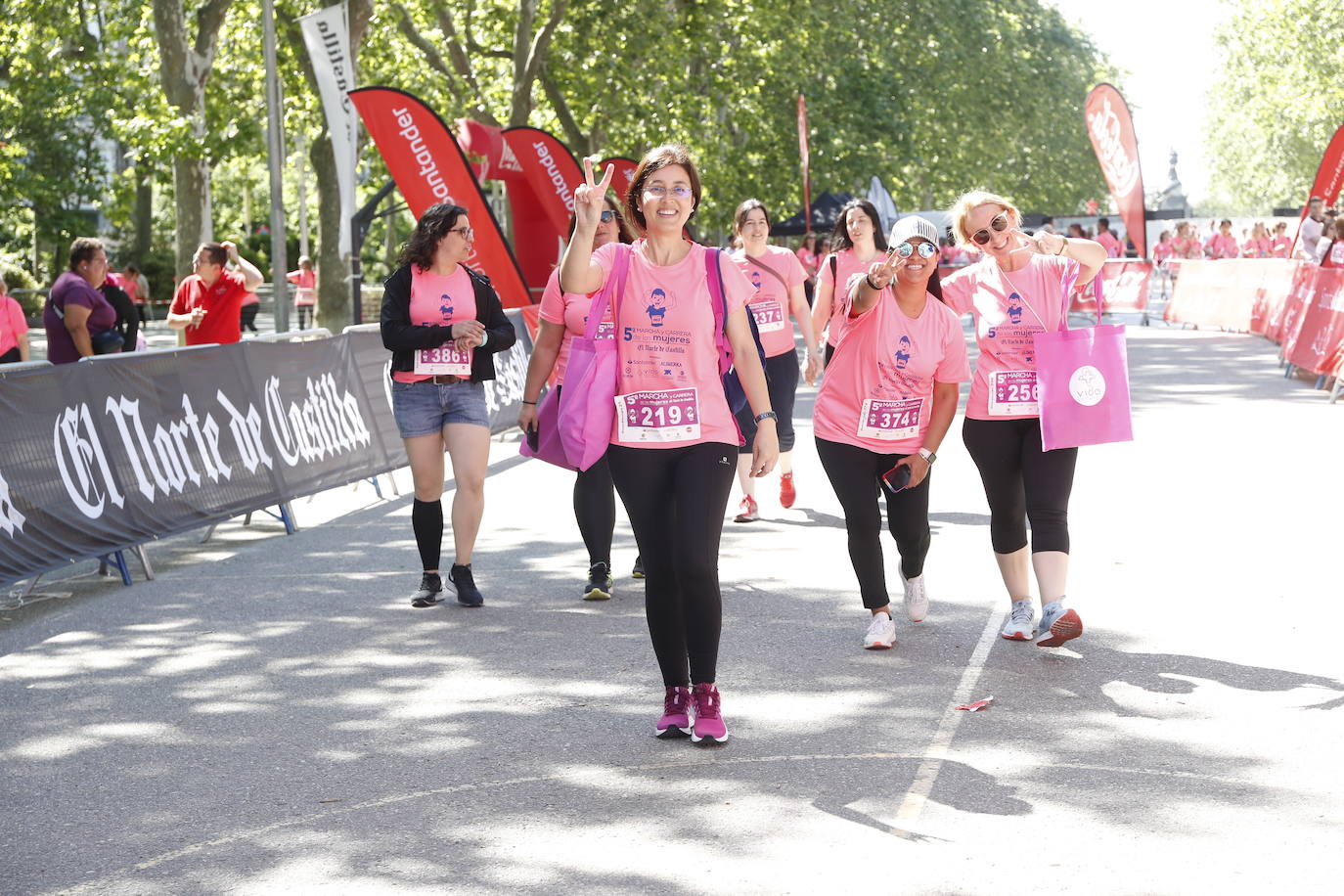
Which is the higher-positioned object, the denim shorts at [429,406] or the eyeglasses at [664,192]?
the eyeglasses at [664,192]

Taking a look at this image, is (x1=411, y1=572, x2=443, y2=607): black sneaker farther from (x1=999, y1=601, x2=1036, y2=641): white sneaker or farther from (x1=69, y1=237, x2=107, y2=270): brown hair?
(x1=69, y1=237, x2=107, y2=270): brown hair

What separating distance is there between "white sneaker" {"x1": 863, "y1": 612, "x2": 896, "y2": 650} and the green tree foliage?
50640 millimetres

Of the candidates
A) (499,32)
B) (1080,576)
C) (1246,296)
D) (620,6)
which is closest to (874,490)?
(1080,576)

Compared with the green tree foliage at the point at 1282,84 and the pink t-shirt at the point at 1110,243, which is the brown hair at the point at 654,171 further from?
the green tree foliage at the point at 1282,84

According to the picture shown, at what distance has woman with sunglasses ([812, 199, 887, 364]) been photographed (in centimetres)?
980

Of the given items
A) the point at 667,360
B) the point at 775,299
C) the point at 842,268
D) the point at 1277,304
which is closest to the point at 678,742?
the point at 667,360

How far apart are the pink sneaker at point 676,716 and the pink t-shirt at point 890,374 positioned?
5.23 feet

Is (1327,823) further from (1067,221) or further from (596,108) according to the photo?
(1067,221)

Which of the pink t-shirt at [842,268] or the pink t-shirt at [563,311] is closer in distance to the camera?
the pink t-shirt at [563,311]

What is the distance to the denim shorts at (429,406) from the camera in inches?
328

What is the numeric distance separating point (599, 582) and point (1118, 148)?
883 inches

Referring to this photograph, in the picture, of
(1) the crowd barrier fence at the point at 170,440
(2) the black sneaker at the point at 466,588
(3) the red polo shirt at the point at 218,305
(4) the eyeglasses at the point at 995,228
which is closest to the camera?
(4) the eyeglasses at the point at 995,228

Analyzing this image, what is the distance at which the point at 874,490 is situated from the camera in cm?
723

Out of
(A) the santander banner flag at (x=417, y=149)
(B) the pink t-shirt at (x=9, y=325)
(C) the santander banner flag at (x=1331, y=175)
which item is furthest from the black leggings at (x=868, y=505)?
(C) the santander banner flag at (x=1331, y=175)
